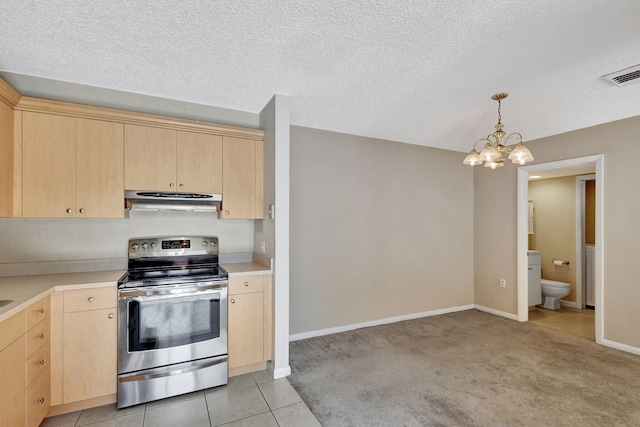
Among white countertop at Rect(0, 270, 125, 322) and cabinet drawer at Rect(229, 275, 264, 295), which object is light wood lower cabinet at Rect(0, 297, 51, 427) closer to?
white countertop at Rect(0, 270, 125, 322)

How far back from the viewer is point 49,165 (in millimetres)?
2318

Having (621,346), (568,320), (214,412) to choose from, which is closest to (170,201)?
(214,412)

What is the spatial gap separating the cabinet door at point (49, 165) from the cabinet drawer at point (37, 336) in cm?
82

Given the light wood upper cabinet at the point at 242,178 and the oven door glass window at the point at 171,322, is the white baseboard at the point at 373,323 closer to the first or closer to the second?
the oven door glass window at the point at 171,322

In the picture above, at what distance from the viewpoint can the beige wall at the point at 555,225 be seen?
16.7 ft

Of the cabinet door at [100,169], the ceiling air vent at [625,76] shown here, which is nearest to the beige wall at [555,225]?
the ceiling air vent at [625,76]

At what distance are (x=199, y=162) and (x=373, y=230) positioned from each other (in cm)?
232

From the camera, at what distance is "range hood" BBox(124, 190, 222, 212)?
2.58 m

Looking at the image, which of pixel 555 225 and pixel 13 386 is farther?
pixel 555 225

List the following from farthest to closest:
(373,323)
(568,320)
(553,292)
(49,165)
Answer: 1. (553,292)
2. (568,320)
3. (373,323)
4. (49,165)

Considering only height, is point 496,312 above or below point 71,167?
below

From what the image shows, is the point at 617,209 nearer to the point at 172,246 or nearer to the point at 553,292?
the point at 553,292

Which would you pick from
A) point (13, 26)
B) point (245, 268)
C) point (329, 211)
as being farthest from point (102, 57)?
point (329, 211)

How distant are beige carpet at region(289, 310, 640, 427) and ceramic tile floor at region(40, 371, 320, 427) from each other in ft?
0.58
